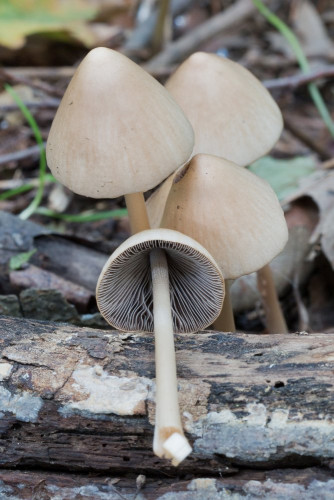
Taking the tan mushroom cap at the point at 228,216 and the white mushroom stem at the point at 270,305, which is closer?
the tan mushroom cap at the point at 228,216

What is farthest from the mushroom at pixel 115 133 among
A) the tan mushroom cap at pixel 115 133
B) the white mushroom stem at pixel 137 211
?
the white mushroom stem at pixel 137 211

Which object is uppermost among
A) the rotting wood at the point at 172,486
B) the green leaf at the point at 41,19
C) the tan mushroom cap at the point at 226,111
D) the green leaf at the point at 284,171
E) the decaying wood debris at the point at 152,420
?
the green leaf at the point at 41,19

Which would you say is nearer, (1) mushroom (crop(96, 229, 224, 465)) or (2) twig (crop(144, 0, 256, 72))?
(1) mushroom (crop(96, 229, 224, 465))

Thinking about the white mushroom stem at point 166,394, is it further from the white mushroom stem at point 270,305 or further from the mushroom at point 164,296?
the white mushroom stem at point 270,305

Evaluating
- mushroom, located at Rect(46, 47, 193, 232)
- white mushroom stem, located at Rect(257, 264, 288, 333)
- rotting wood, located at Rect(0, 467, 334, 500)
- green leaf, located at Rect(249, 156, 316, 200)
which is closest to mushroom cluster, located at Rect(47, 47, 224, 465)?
mushroom, located at Rect(46, 47, 193, 232)

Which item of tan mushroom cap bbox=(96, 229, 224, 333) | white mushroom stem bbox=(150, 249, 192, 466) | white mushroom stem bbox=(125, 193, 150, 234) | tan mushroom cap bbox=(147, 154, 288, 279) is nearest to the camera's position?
white mushroom stem bbox=(150, 249, 192, 466)

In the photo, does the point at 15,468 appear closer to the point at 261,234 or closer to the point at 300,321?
the point at 261,234

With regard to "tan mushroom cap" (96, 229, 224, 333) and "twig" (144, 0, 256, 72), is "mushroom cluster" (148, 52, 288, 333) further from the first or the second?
"twig" (144, 0, 256, 72)

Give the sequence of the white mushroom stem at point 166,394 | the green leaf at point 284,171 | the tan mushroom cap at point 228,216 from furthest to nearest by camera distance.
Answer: the green leaf at point 284,171
the tan mushroom cap at point 228,216
the white mushroom stem at point 166,394
